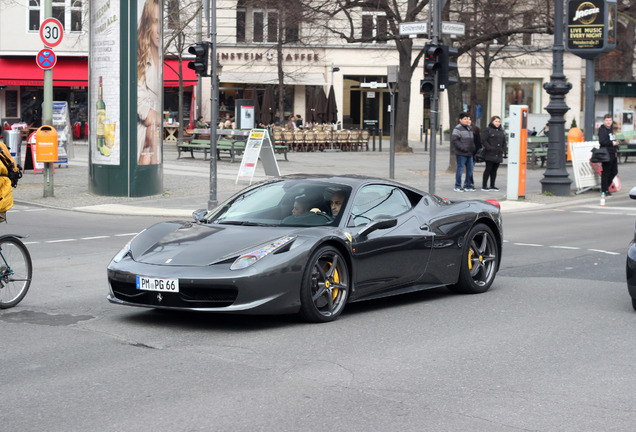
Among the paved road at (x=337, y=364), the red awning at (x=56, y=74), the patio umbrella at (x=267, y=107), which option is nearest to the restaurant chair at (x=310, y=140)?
the patio umbrella at (x=267, y=107)

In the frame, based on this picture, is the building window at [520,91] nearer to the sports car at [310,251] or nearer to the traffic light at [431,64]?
the traffic light at [431,64]

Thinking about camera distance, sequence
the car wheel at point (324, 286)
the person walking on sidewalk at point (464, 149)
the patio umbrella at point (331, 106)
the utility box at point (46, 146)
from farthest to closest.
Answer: the patio umbrella at point (331, 106) < the person walking on sidewalk at point (464, 149) < the utility box at point (46, 146) < the car wheel at point (324, 286)

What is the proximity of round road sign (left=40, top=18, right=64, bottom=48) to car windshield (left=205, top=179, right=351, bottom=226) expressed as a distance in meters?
13.0

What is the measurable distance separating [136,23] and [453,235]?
13.7m

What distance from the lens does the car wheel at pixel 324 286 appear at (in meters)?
7.96

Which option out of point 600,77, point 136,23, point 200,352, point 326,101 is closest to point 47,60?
point 136,23

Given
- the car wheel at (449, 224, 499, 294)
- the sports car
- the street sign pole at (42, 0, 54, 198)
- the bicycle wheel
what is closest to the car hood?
the sports car

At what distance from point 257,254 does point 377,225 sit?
1.43 metres

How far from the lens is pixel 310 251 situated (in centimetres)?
798

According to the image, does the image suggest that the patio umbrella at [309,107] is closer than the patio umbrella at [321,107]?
No

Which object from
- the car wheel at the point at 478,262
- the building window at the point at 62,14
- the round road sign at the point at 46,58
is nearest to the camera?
the car wheel at the point at 478,262

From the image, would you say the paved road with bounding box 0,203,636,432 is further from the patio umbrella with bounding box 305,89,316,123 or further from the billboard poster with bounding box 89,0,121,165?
the patio umbrella with bounding box 305,89,316,123

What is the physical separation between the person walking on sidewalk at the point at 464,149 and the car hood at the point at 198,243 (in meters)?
16.3

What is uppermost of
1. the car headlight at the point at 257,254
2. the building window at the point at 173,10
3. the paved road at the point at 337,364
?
the building window at the point at 173,10
